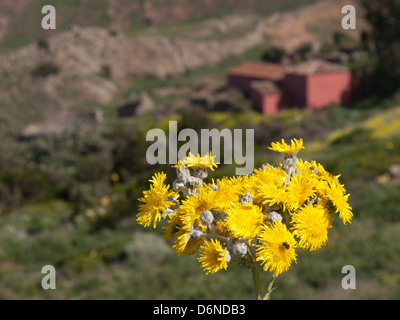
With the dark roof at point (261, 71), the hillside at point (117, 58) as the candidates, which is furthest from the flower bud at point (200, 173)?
the hillside at point (117, 58)

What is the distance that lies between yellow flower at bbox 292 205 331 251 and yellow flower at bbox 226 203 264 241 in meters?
0.16

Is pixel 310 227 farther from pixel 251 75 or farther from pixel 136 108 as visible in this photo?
pixel 136 108

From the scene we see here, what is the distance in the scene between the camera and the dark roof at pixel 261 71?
4704 centimetres

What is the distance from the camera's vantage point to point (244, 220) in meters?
1.96

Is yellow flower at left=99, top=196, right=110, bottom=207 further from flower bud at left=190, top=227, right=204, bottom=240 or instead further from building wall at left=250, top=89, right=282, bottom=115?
building wall at left=250, top=89, right=282, bottom=115

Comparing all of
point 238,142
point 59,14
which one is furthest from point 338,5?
point 238,142

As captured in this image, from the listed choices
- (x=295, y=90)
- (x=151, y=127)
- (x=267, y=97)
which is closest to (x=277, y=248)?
(x=151, y=127)

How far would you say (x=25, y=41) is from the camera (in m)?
96.9

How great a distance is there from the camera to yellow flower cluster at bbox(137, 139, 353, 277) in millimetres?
1972

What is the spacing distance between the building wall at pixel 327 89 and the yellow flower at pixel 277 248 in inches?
1585

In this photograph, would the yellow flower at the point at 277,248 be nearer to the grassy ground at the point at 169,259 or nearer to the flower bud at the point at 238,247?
the flower bud at the point at 238,247

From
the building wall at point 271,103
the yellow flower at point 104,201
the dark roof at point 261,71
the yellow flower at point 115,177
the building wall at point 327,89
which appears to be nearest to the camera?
the yellow flower at point 104,201

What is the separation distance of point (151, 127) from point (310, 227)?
127 ft
